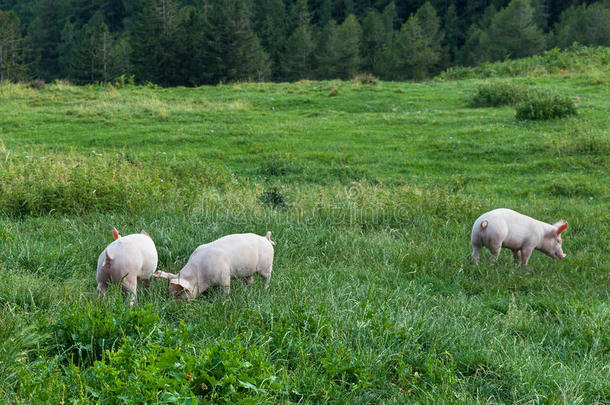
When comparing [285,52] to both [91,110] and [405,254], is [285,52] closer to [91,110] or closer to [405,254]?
[91,110]

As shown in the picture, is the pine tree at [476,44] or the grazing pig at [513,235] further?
the pine tree at [476,44]

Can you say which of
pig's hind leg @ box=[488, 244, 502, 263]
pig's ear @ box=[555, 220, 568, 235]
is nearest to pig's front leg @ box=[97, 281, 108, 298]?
pig's hind leg @ box=[488, 244, 502, 263]

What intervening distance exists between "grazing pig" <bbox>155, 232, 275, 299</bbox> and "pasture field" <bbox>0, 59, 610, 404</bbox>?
6.7 inches

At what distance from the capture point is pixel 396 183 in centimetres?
1166

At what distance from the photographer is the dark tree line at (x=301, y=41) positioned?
51.2 m

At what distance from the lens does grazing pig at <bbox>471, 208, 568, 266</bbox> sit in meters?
6.25

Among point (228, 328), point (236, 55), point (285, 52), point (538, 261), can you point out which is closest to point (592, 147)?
point (538, 261)

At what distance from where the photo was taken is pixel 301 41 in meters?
59.5

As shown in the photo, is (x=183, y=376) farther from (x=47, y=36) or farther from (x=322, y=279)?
(x=47, y=36)

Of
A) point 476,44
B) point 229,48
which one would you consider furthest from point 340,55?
point 476,44

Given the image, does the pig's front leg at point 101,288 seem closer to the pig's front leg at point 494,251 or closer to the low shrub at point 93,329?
the low shrub at point 93,329

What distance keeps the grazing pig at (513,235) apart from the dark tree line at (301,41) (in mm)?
40391

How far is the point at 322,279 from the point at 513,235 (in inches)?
91.4

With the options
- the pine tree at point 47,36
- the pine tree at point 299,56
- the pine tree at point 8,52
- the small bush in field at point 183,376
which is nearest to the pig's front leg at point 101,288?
→ the small bush in field at point 183,376
